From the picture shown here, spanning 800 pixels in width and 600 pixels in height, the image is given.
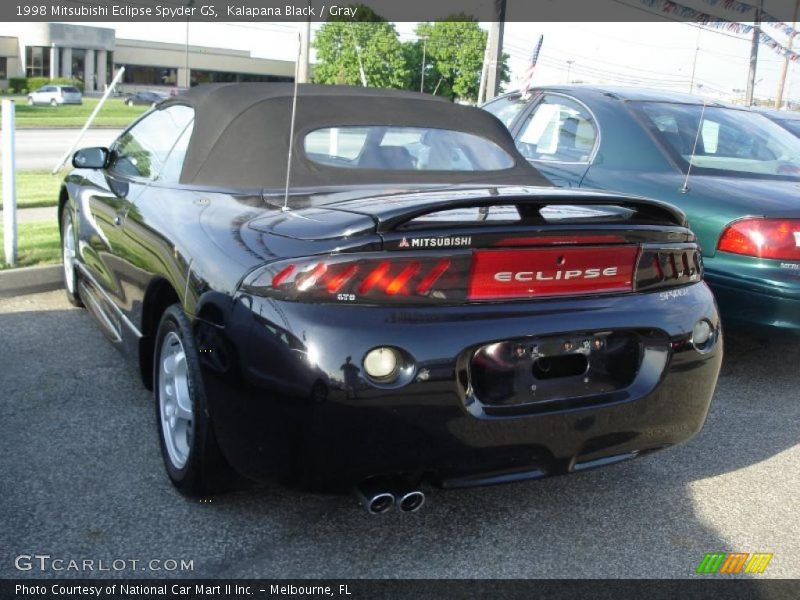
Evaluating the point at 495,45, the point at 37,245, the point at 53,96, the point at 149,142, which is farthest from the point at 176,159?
the point at 53,96

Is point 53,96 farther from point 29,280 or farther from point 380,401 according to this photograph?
point 380,401

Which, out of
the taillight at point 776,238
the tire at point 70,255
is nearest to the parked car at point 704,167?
the taillight at point 776,238

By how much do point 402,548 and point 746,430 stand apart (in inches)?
83.1

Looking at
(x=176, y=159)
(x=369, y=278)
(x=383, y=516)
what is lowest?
(x=383, y=516)

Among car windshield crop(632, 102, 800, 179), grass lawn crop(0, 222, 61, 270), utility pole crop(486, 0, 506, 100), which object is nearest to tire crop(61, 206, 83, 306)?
grass lawn crop(0, 222, 61, 270)

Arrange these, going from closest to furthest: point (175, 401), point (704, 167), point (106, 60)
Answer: point (175, 401) < point (704, 167) < point (106, 60)

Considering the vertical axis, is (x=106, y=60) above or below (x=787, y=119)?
above

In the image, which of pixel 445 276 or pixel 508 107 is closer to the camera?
pixel 445 276

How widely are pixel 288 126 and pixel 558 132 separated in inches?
108

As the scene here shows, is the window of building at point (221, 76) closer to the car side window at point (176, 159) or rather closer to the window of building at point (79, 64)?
the window of building at point (79, 64)

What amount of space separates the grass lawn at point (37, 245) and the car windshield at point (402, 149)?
11.4 ft

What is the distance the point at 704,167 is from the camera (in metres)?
5.15

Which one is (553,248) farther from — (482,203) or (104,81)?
(104,81)

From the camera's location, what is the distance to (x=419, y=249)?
8.25ft
